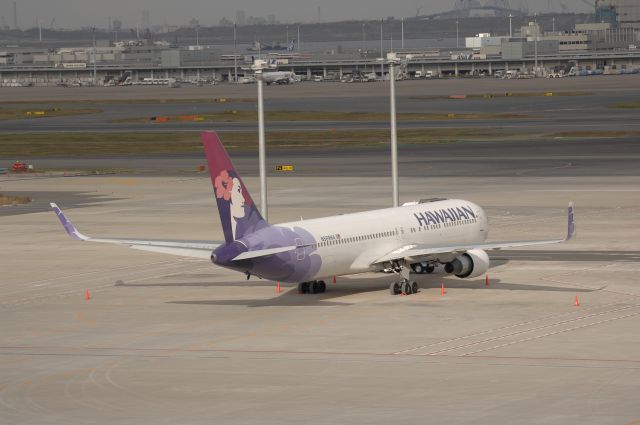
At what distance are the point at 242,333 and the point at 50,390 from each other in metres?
11.1

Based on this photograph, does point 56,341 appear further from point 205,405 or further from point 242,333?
point 205,405

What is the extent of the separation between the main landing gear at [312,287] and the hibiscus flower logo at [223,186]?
7.60m

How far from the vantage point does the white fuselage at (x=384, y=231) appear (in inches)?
2302

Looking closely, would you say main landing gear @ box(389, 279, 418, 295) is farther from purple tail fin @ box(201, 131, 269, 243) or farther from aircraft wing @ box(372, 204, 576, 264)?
purple tail fin @ box(201, 131, 269, 243)

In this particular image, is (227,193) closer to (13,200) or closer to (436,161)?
(13,200)

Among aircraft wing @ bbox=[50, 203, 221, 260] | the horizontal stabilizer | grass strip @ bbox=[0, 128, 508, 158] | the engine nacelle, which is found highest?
the horizontal stabilizer

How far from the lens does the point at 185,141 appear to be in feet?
563

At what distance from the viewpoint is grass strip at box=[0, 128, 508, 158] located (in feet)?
524

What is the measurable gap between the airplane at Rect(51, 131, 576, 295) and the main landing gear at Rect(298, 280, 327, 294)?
1.8 inches

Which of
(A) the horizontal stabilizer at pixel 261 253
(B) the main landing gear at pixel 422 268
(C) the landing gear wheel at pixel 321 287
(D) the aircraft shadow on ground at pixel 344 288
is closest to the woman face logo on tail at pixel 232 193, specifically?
(A) the horizontal stabilizer at pixel 261 253

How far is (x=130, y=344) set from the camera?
1994 inches

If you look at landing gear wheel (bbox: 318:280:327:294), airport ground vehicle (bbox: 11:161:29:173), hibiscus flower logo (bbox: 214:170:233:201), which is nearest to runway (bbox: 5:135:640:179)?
airport ground vehicle (bbox: 11:161:29:173)

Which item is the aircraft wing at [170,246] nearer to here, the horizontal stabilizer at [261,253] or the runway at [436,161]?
the horizontal stabilizer at [261,253]

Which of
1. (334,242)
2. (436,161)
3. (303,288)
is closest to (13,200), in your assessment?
(436,161)
